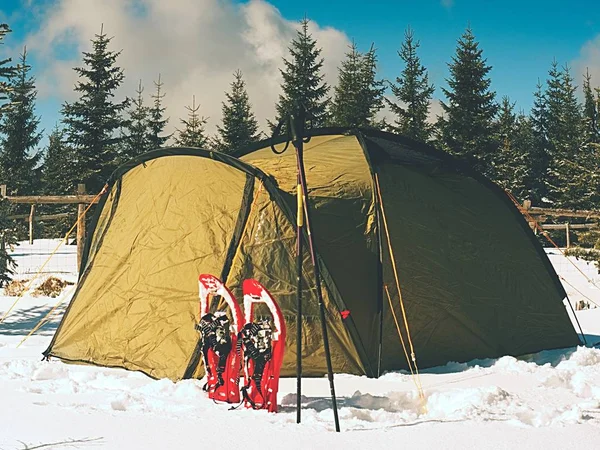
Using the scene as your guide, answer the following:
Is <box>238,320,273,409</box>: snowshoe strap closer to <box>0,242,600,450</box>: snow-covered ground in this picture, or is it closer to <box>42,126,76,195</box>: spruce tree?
<box>0,242,600,450</box>: snow-covered ground

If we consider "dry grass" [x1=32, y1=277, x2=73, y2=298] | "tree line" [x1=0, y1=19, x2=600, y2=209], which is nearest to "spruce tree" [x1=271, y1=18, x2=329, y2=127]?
"tree line" [x1=0, y1=19, x2=600, y2=209]

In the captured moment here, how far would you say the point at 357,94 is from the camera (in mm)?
28859

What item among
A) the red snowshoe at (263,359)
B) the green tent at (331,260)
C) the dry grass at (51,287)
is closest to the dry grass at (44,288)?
the dry grass at (51,287)

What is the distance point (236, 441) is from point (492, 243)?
4.56m

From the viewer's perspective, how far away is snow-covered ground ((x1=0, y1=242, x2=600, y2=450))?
159 inches

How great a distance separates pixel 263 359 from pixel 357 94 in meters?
25.4

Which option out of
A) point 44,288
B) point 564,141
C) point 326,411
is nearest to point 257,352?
point 326,411

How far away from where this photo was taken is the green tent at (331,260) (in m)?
6.18

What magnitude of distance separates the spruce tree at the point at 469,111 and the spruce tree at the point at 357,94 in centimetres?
396

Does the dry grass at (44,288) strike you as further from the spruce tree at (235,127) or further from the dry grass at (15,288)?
the spruce tree at (235,127)

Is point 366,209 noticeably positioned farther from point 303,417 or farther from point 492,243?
point 303,417

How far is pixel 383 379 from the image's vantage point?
5910 mm

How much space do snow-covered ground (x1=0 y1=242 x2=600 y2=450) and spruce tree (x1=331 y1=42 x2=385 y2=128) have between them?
75.0 ft

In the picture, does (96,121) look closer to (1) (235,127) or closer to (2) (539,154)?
(1) (235,127)
